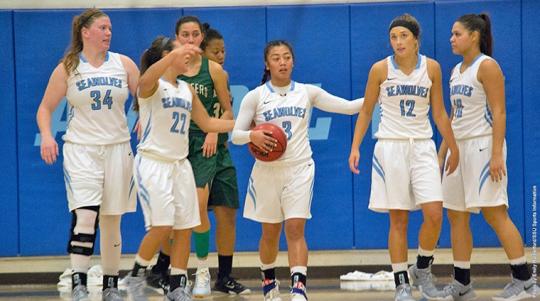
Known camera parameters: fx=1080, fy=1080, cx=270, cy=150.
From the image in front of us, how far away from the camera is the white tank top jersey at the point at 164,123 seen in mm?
7574

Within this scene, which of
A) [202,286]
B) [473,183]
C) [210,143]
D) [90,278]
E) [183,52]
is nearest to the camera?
[183,52]

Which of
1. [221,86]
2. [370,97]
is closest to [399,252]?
[370,97]

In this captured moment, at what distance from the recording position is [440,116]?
7.95 m

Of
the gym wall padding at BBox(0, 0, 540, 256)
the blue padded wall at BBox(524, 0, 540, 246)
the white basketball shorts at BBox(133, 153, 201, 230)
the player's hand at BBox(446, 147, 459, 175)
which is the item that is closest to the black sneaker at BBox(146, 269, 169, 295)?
the white basketball shorts at BBox(133, 153, 201, 230)

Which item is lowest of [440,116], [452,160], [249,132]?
[452,160]

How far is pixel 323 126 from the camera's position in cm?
1062

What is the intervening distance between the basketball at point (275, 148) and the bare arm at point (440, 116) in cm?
117

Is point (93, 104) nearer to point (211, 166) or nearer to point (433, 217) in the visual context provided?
point (211, 166)

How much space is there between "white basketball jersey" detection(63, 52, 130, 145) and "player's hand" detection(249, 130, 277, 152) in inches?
41.1

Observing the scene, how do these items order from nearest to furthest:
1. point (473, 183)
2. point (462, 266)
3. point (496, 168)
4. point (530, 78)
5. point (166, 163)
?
point (166, 163), point (496, 168), point (473, 183), point (462, 266), point (530, 78)

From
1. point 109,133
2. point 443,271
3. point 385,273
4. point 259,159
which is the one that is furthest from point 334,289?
point 109,133

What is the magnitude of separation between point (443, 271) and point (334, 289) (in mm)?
1313

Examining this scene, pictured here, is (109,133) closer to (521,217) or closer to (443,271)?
(443,271)

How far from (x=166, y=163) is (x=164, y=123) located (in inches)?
11.1
